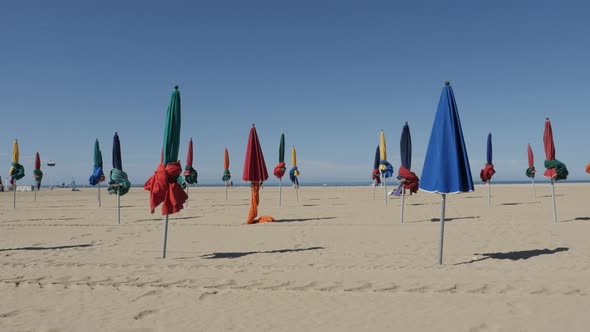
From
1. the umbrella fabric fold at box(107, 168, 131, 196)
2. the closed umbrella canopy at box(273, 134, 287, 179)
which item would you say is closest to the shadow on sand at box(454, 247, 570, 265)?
the umbrella fabric fold at box(107, 168, 131, 196)

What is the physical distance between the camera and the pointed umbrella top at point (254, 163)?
13.6 m

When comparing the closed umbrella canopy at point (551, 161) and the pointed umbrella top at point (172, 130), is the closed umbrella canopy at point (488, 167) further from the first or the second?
the pointed umbrella top at point (172, 130)

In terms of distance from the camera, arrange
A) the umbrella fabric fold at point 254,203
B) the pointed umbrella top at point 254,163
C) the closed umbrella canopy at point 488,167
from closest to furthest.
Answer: the pointed umbrella top at point 254,163 < the umbrella fabric fold at point 254,203 < the closed umbrella canopy at point 488,167

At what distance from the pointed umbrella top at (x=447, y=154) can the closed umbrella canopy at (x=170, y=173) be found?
5.13 metres

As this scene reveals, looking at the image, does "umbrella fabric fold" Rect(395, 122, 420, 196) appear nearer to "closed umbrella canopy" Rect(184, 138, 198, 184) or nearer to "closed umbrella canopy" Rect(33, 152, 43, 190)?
"closed umbrella canopy" Rect(184, 138, 198, 184)

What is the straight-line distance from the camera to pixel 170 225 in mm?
14016

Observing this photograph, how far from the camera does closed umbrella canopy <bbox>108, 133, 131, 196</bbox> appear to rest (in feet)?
43.9

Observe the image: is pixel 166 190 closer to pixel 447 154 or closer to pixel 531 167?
pixel 447 154

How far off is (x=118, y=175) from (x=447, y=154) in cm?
1126

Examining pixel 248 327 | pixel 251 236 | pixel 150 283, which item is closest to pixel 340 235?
pixel 251 236

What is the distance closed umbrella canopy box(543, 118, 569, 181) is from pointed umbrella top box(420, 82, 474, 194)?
7.72m

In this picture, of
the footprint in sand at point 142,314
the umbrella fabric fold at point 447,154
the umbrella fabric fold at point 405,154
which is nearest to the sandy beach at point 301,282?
the footprint in sand at point 142,314

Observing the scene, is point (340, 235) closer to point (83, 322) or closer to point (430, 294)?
point (430, 294)

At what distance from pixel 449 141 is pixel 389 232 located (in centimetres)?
508
